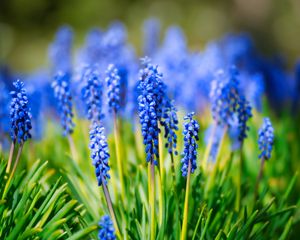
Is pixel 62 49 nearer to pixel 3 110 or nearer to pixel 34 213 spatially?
pixel 3 110

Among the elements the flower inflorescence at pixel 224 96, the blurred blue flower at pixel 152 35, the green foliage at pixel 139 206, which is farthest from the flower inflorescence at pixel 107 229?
the blurred blue flower at pixel 152 35

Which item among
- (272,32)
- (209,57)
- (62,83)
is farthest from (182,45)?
(272,32)

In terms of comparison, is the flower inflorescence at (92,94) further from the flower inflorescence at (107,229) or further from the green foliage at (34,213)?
the flower inflorescence at (107,229)

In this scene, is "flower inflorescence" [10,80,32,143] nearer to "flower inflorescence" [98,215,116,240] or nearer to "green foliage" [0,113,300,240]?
"green foliage" [0,113,300,240]

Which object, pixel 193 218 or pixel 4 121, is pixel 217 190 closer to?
pixel 193 218

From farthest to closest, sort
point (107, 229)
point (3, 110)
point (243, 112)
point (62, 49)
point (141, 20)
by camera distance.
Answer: point (141, 20) → point (62, 49) → point (3, 110) → point (243, 112) → point (107, 229)

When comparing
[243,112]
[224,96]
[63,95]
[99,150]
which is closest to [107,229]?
[99,150]

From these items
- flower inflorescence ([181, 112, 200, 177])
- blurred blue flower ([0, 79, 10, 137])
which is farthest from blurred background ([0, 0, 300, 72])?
flower inflorescence ([181, 112, 200, 177])

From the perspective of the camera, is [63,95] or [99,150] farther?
[63,95]
